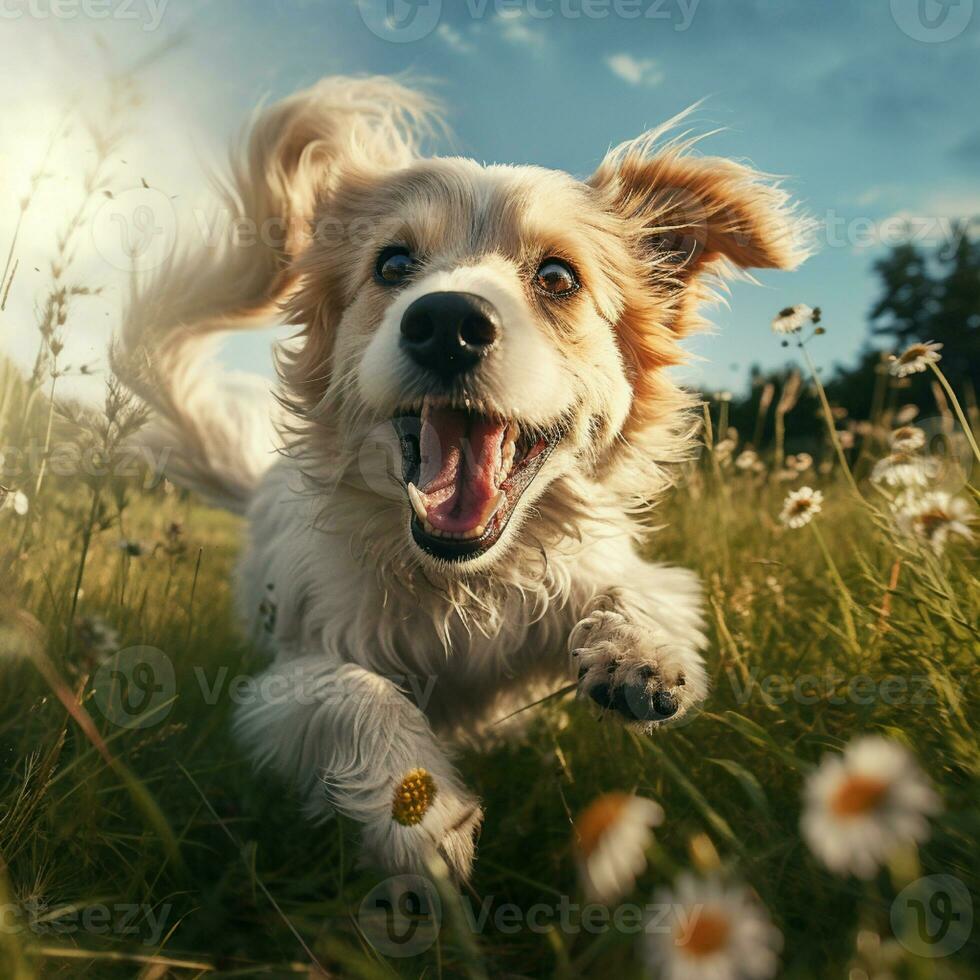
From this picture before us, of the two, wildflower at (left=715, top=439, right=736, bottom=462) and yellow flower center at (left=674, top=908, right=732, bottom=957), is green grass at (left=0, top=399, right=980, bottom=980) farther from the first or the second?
wildflower at (left=715, top=439, right=736, bottom=462)

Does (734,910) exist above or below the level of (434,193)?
below

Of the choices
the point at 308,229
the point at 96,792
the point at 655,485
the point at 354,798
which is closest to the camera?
the point at 96,792

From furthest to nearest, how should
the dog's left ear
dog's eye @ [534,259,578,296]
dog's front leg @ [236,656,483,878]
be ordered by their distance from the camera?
the dog's left ear → dog's eye @ [534,259,578,296] → dog's front leg @ [236,656,483,878]

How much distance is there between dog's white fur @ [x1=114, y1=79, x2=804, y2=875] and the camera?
2.30m

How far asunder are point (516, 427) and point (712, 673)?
1015 mm

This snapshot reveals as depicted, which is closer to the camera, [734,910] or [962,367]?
[734,910]

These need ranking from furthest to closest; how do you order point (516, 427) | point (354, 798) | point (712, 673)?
point (712, 673) → point (516, 427) → point (354, 798)

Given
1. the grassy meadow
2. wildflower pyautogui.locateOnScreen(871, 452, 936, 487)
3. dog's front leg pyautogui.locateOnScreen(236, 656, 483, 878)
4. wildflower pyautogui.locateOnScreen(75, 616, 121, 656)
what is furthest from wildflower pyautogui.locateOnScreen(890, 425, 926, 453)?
wildflower pyautogui.locateOnScreen(75, 616, 121, 656)

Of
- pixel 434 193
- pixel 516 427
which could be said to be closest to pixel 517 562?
pixel 516 427

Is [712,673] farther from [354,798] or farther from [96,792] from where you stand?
[96,792]

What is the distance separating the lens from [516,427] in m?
2.47

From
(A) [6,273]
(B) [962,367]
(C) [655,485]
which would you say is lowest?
(C) [655,485]

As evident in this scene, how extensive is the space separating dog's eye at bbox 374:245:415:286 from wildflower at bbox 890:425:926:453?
156cm

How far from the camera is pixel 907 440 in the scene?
2.45 meters
